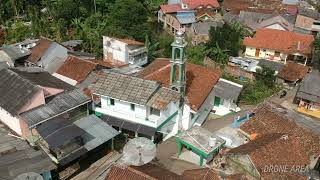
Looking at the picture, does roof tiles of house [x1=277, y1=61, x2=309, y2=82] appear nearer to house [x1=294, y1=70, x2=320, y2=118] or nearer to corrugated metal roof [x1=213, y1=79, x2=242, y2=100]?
house [x1=294, y1=70, x2=320, y2=118]

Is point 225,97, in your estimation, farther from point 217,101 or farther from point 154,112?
point 154,112

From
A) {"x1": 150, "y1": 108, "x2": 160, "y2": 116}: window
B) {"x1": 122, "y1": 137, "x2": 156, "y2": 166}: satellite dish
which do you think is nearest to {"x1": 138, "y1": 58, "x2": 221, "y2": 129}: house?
{"x1": 150, "y1": 108, "x2": 160, "y2": 116}: window

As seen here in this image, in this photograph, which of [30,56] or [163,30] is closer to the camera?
[30,56]

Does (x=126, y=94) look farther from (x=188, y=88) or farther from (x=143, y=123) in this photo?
(x=188, y=88)

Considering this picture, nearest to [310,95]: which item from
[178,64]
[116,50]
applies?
[178,64]

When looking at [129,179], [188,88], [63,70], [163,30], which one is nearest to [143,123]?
[188,88]

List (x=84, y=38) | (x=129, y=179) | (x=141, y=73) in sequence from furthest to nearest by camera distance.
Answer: (x=84, y=38), (x=141, y=73), (x=129, y=179)
